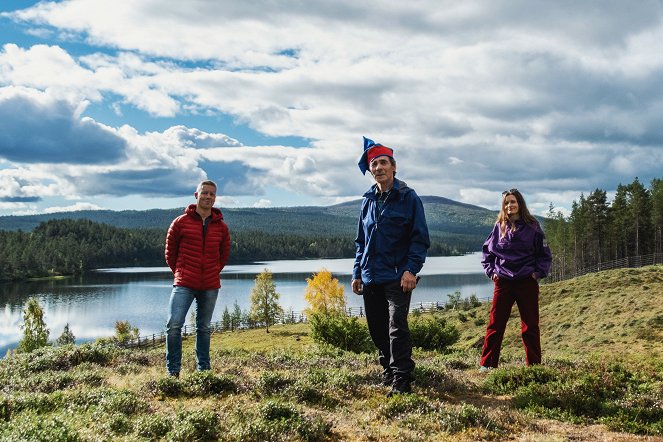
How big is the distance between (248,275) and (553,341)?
121142mm

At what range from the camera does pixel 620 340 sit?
63.5 ft

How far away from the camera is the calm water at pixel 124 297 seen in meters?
67.3

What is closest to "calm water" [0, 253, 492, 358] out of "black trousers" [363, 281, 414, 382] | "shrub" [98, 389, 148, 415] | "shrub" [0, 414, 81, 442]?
"shrub" [98, 389, 148, 415]

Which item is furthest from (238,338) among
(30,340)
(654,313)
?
(654,313)

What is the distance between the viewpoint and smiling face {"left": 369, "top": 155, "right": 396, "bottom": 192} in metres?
6.27

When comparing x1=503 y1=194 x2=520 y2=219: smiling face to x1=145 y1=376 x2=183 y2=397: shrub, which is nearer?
x1=145 y1=376 x2=183 y2=397: shrub

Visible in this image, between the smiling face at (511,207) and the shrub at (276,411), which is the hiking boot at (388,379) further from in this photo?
the smiling face at (511,207)

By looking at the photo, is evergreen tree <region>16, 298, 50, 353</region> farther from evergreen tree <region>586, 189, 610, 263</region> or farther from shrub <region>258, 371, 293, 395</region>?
evergreen tree <region>586, 189, 610, 263</region>

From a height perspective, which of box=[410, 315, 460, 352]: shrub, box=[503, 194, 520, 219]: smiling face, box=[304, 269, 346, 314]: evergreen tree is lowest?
box=[304, 269, 346, 314]: evergreen tree

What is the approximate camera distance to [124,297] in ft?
307

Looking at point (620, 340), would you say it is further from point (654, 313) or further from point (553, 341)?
point (553, 341)

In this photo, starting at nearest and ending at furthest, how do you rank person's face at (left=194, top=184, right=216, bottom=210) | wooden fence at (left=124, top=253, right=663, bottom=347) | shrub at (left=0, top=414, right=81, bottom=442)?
shrub at (left=0, top=414, right=81, bottom=442) → person's face at (left=194, top=184, right=216, bottom=210) → wooden fence at (left=124, top=253, right=663, bottom=347)

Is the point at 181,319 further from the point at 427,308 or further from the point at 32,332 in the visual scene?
the point at 427,308

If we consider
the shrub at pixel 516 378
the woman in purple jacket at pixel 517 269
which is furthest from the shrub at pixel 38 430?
the woman in purple jacket at pixel 517 269
